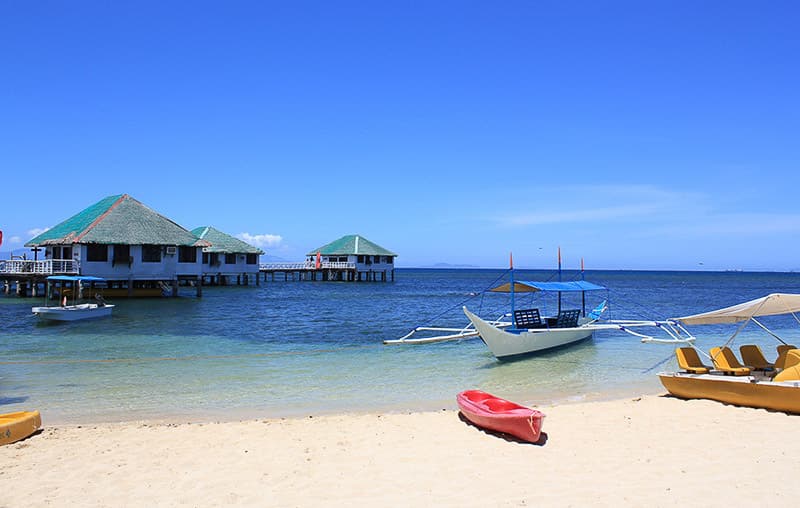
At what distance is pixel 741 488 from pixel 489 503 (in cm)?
253

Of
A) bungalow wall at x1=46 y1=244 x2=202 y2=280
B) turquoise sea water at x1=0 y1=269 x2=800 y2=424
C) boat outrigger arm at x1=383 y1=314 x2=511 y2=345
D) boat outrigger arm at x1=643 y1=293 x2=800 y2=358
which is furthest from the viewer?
bungalow wall at x1=46 y1=244 x2=202 y2=280

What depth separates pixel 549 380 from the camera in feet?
42.2

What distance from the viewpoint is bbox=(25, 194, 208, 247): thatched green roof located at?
29.9 metres

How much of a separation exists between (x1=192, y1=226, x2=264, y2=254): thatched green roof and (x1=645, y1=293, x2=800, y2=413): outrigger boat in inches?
1508

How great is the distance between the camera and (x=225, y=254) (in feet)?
149

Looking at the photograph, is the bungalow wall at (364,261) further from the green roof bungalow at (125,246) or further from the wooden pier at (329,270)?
the green roof bungalow at (125,246)

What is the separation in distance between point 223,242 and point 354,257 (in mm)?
15285

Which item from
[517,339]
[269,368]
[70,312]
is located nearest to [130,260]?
[70,312]

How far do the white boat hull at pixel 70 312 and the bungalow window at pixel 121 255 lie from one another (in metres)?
7.52

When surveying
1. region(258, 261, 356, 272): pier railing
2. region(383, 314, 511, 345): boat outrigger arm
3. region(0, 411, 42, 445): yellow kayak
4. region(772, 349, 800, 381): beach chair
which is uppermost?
region(258, 261, 356, 272): pier railing

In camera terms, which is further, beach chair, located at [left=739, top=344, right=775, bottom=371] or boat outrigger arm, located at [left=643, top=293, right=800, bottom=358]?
beach chair, located at [left=739, top=344, right=775, bottom=371]

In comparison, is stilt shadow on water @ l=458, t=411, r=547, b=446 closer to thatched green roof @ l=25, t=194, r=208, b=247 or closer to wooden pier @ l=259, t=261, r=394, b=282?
thatched green roof @ l=25, t=194, r=208, b=247

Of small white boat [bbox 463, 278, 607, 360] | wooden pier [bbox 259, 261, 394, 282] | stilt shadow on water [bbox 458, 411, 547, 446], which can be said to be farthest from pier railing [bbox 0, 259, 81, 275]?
stilt shadow on water [bbox 458, 411, 547, 446]

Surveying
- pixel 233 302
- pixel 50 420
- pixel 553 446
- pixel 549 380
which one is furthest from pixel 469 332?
pixel 233 302
